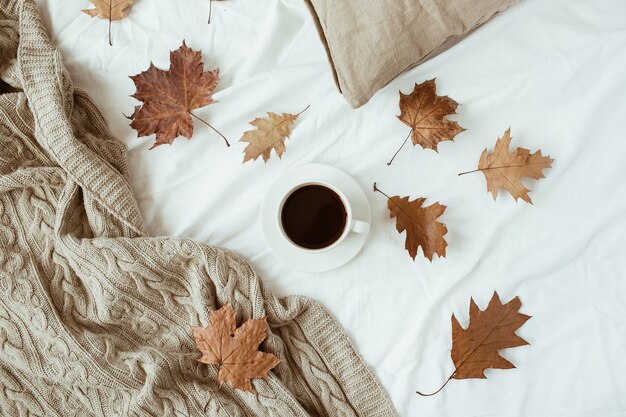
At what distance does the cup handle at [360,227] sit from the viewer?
34.1 inches

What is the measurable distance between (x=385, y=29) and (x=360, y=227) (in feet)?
1.11

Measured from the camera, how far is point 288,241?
3.01 feet

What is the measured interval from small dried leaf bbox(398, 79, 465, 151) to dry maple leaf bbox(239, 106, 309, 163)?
0.22 meters

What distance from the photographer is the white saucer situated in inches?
36.6

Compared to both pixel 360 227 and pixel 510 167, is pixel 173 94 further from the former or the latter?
pixel 510 167

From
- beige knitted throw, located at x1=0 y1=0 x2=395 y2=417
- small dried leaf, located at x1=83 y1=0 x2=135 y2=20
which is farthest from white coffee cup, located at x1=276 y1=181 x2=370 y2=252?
small dried leaf, located at x1=83 y1=0 x2=135 y2=20

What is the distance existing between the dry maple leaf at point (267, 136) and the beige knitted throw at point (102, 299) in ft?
0.66

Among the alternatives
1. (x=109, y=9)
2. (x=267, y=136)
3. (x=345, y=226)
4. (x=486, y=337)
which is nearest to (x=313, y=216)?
(x=345, y=226)

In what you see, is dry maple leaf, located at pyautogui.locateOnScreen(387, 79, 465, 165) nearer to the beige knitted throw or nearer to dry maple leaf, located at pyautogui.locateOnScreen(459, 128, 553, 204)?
dry maple leaf, located at pyautogui.locateOnScreen(459, 128, 553, 204)

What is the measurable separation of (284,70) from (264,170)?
0.65ft

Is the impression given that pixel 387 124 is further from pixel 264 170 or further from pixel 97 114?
pixel 97 114

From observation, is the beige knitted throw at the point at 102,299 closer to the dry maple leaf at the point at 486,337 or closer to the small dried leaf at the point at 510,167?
the dry maple leaf at the point at 486,337

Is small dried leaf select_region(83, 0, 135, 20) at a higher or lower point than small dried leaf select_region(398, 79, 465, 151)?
higher

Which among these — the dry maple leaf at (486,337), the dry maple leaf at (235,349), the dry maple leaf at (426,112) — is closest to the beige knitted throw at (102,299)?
the dry maple leaf at (235,349)
